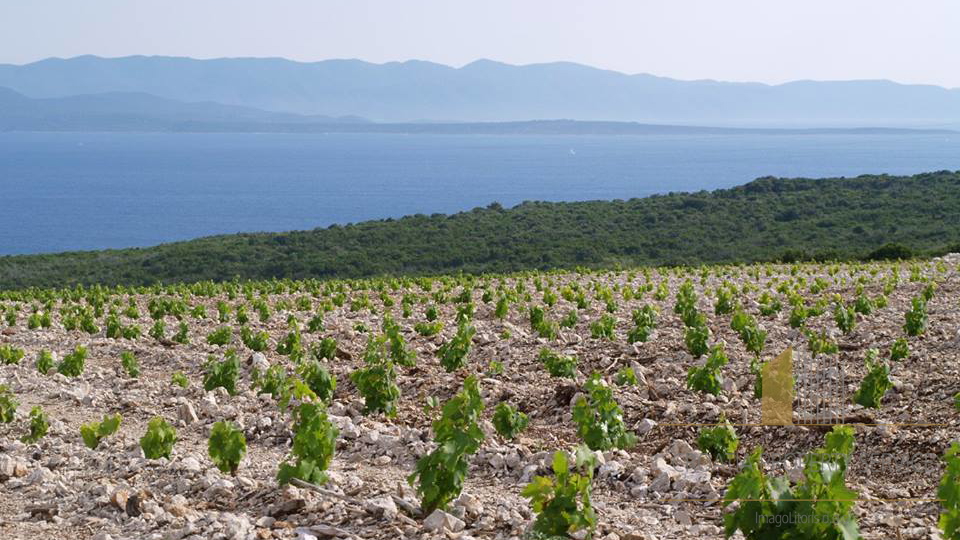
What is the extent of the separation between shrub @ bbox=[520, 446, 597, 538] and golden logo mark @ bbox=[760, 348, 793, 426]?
3.23m

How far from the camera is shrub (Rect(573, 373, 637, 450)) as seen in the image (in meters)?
7.84

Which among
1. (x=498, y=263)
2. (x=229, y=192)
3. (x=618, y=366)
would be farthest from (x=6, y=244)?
(x=618, y=366)

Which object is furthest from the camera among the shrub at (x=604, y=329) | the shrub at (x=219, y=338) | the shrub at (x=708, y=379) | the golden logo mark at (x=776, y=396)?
the shrub at (x=219, y=338)

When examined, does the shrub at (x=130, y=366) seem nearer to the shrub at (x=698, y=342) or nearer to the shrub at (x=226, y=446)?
the shrub at (x=226, y=446)

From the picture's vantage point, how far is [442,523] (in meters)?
6.12

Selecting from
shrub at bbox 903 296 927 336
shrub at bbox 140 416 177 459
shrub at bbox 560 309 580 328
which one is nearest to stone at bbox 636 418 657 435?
shrub at bbox 140 416 177 459

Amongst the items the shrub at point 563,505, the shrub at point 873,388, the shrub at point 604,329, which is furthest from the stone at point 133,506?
the shrub at point 604,329

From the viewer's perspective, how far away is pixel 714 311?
17.5m

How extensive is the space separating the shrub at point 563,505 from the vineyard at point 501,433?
0.01 m

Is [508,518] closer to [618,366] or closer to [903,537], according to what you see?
[903,537]

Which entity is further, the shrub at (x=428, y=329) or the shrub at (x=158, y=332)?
the shrub at (x=158, y=332)

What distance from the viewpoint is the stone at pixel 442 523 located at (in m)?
6.09

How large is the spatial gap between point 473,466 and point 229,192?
16346 centimetres

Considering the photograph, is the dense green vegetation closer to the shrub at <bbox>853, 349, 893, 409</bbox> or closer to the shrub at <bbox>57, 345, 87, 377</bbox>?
the shrub at <bbox>853, 349, 893, 409</bbox>
